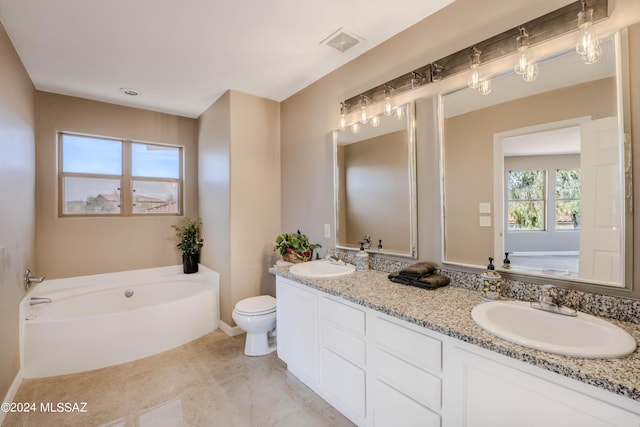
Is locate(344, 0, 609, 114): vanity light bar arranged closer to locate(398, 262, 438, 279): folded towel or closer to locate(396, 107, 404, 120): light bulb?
locate(396, 107, 404, 120): light bulb

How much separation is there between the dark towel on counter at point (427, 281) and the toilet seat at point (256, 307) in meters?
1.31

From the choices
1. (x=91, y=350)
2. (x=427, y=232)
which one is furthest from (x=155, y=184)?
(x=427, y=232)

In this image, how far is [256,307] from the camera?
2.59 m

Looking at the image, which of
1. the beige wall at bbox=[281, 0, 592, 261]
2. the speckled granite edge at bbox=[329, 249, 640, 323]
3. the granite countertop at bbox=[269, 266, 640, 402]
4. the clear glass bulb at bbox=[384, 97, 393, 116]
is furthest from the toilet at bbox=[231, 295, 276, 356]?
the clear glass bulb at bbox=[384, 97, 393, 116]

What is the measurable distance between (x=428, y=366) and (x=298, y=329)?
1.06 m

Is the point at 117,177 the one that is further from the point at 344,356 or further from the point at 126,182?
the point at 344,356

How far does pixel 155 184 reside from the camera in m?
3.75

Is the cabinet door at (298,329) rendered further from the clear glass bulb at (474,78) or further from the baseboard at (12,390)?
the baseboard at (12,390)

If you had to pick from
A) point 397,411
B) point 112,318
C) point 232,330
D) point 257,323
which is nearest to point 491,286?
point 397,411

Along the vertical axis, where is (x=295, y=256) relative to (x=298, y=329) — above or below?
above

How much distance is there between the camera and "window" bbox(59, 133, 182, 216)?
3246 mm

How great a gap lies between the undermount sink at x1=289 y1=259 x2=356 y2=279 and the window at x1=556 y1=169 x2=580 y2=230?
1304 millimetres

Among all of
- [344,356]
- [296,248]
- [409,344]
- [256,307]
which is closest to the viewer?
[409,344]

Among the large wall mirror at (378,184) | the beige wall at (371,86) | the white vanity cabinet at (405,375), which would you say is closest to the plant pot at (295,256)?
the beige wall at (371,86)
